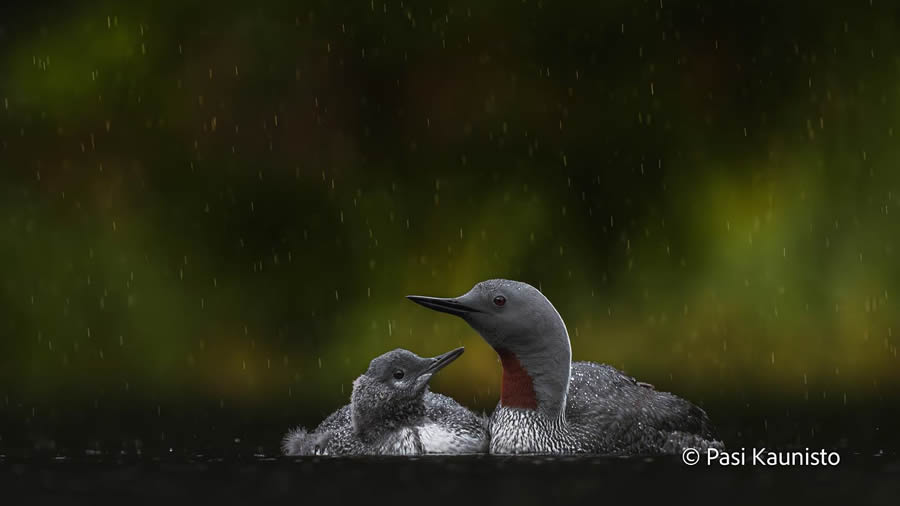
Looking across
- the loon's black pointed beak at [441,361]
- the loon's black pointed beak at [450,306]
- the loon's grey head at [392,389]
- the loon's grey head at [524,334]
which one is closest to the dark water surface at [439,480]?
the loon's grey head at [392,389]

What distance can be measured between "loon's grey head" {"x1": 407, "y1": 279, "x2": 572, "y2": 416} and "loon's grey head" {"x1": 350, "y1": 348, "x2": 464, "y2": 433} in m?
0.36

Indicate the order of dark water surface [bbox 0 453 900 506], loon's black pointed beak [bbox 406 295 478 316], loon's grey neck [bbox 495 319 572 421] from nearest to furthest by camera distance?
dark water surface [bbox 0 453 900 506] → loon's black pointed beak [bbox 406 295 478 316] → loon's grey neck [bbox 495 319 572 421]

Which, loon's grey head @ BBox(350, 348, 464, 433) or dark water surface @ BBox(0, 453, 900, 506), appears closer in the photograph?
dark water surface @ BBox(0, 453, 900, 506)

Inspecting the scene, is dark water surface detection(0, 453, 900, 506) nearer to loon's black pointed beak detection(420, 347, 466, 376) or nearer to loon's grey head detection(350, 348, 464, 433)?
loon's grey head detection(350, 348, 464, 433)

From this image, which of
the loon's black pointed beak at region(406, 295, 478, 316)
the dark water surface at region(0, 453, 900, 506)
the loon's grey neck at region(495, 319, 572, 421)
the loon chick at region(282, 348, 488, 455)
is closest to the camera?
the dark water surface at region(0, 453, 900, 506)

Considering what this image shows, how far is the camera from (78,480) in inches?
303

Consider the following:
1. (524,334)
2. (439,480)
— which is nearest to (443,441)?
(524,334)

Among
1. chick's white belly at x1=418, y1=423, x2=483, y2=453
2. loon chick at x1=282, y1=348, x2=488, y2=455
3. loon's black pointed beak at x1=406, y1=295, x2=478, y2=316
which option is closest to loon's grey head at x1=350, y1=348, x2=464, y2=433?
loon chick at x1=282, y1=348, x2=488, y2=455

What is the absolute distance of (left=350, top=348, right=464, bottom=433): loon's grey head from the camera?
29.6 feet

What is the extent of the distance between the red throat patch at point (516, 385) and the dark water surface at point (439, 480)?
35cm

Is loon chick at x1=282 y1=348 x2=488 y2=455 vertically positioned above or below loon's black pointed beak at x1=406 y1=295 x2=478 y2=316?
below

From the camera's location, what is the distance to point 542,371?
348 inches

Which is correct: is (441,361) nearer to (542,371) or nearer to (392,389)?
(392,389)

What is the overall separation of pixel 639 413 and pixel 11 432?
14.3 ft
